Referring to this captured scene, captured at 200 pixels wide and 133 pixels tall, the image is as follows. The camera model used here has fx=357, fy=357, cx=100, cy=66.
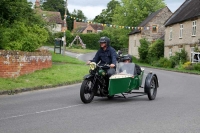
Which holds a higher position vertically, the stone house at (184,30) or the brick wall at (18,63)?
the stone house at (184,30)

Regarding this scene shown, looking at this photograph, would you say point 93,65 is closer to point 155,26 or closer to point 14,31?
point 14,31

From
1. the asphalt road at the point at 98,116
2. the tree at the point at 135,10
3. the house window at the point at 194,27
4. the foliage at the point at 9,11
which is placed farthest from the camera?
the tree at the point at 135,10

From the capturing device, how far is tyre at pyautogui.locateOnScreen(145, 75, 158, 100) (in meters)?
10.9

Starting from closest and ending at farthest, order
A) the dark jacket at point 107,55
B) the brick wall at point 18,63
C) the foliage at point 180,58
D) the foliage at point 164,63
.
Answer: the dark jacket at point 107,55, the brick wall at point 18,63, the foliage at point 180,58, the foliage at point 164,63

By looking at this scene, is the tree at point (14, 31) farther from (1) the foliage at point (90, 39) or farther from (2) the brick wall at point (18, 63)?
(1) the foliage at point (90, 39)

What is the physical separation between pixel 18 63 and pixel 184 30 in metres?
29.4

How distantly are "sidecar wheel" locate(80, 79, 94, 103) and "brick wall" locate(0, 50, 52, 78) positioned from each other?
17.9ft

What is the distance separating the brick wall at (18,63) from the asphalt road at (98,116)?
3687mm

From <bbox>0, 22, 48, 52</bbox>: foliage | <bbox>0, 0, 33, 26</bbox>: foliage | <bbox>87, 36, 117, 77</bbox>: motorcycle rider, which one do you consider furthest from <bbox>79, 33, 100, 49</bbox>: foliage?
<bbox>87, 36, 117, 77</bbox>: motorcycle rider

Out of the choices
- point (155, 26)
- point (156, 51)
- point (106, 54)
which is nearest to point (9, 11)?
point (106, 54)

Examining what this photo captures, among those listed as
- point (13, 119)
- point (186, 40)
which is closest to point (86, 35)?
point (186, 40)

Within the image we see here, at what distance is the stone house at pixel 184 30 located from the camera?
3828 centimetres

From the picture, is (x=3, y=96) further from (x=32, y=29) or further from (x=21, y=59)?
(x=32, y=29)

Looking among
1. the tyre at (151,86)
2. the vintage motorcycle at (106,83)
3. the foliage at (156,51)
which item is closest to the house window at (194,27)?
the foliage at (156,51)
